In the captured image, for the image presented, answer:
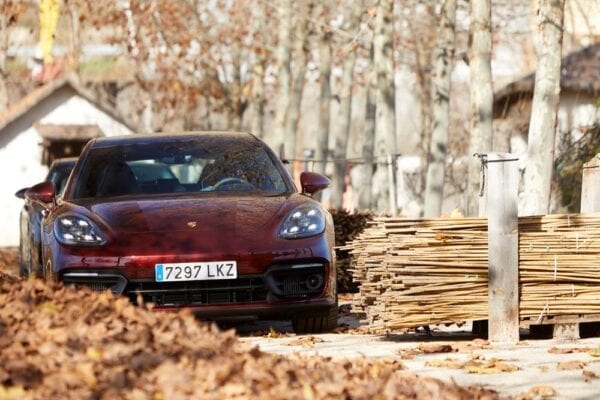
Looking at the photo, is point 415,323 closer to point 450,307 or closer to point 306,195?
point 450,307

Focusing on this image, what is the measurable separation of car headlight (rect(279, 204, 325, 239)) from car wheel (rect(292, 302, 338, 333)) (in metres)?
0.70

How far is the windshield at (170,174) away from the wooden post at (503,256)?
7.12ft

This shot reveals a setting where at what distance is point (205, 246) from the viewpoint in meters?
11.9

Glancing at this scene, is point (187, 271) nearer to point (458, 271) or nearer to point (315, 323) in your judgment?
point (315, 323)

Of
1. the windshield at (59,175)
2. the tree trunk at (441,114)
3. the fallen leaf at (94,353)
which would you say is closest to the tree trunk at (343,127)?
the tree trunk at (441,114)

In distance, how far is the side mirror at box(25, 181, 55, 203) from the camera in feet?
43.2

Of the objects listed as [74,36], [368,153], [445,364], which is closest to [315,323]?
[445,364]

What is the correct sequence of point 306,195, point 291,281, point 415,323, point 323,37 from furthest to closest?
point 323,37 < point 306,195 < point 291,281 < point 415,323

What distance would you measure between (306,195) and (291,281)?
1.13 m

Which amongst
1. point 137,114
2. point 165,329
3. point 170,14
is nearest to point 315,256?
point 165,329

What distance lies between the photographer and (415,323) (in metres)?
11.4

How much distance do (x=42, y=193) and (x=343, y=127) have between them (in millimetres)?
26082

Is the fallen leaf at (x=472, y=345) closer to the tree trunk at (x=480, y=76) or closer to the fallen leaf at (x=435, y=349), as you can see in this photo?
the fallen leaf at (x=435, y=349)

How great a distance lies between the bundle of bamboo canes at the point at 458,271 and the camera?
449 inches
